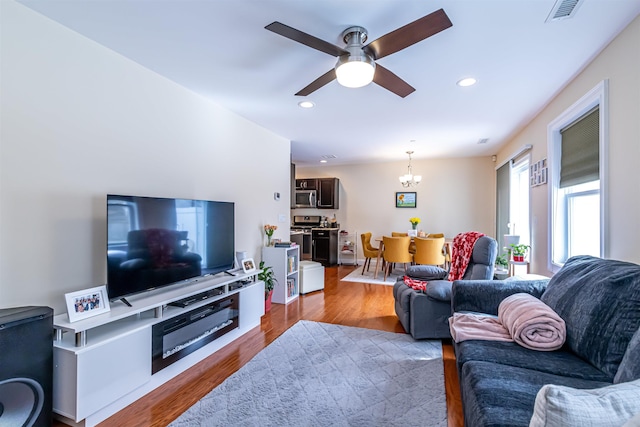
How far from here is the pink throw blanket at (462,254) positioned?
322 cm

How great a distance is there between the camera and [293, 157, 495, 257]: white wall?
20.9 feet

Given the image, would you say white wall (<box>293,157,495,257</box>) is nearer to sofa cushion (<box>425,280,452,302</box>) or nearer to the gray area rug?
sofa cushion (<box>425,280,452,302</box>)

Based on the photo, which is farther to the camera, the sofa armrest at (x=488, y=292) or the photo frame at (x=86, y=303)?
the sofa armrest at (x=488, y=292)

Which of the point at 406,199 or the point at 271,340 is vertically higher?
the point at 406,199

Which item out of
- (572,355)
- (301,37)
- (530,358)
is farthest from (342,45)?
(572,355)

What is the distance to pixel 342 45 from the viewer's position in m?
2.10

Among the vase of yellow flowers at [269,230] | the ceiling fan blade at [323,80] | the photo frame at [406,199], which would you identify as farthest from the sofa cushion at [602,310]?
the photo frame at [406,199]

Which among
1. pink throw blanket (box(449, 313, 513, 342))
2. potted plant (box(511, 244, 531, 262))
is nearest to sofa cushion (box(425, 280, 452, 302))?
pink throw blanket (box(449, 313, 513, 342))

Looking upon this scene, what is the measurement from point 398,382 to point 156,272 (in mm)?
1994

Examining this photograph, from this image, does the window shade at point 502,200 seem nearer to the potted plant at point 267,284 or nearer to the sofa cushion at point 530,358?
the sofa cushion at point 530,358

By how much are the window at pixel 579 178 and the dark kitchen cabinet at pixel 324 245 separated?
173 inches

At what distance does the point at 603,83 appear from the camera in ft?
6.98

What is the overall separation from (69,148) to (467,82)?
125 inches

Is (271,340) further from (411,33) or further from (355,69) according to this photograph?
(411,33)
